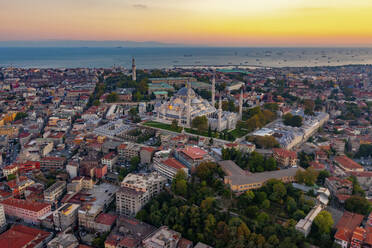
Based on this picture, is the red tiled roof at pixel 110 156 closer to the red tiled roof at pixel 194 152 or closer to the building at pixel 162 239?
the red tiled roof at pixel 194 152

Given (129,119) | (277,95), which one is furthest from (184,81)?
(129,119)

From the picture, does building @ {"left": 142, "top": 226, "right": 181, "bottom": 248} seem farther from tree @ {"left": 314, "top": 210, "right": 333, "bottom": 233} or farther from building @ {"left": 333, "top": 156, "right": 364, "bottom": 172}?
building @ {"left": 333, "top": 156, "right": 364, "bottom": 172}

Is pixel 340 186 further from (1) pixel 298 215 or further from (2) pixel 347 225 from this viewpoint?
(1) pixel 298 215

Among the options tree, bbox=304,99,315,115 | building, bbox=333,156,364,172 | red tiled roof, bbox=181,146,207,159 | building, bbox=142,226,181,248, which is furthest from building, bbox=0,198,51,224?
tree, bbox=304,99,315,115

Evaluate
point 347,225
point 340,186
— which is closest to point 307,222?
point 347,225

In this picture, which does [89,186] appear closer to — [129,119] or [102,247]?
[102,247]

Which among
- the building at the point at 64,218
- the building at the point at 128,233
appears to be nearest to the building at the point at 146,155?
the building at the point at 128,233
